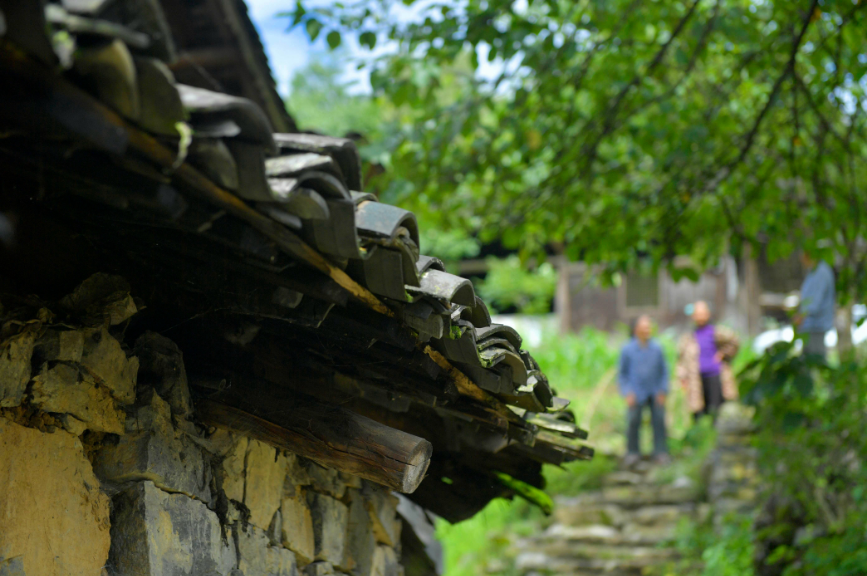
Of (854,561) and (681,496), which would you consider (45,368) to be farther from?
(681,496)

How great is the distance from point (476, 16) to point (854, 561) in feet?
11.7

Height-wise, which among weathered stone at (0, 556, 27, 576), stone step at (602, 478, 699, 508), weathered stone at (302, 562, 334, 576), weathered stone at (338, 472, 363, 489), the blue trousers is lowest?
weathered stone at (0, 556, 27, 576)

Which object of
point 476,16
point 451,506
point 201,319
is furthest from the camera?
point 476,16

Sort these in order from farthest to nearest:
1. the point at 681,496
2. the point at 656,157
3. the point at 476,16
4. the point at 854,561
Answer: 1. the point at 681,496
2. the point at 656,157
3. the point at 476,16
4. the point at 854,561

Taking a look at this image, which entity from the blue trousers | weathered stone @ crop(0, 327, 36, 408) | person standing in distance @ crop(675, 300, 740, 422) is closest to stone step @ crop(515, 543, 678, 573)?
the blue trousers

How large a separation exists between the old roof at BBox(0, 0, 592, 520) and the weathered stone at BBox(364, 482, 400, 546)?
Result: 0.44 m

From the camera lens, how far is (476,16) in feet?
13.9

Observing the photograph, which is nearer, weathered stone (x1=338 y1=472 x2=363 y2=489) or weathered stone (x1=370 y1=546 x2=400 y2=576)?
weathered stone (x1=338 y1=472 x2=363 y2=489)

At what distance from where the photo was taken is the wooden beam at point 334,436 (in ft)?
6.52

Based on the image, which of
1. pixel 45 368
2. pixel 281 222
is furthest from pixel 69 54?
pixel 45 368

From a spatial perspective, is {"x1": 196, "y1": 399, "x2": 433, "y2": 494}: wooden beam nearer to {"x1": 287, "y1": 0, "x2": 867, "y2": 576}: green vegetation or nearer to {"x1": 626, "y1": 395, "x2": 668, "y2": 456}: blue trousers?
{"x1": 287, "y1": 0, "x2": 867, "y2": 576}: green vegetation

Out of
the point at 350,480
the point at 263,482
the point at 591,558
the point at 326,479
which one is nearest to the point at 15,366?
the point at 263,482

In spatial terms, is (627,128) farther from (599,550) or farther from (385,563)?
(599,550)

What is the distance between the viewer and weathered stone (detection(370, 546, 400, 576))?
283cm
